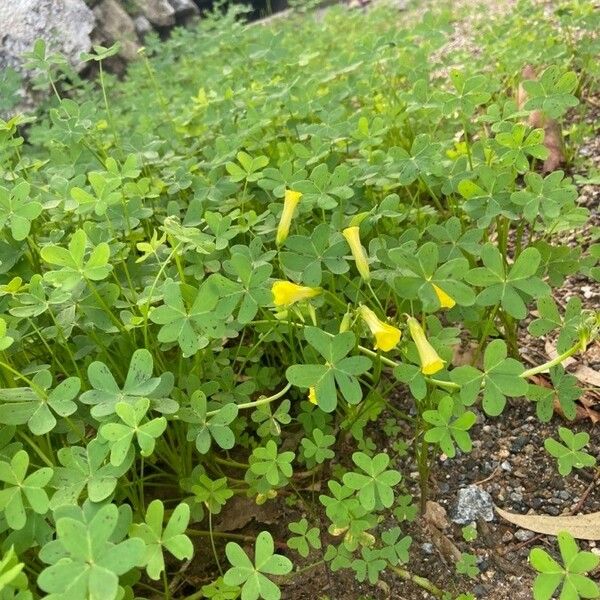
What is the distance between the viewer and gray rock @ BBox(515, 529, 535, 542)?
4.65ft

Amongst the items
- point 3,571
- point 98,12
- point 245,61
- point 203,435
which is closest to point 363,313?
point 203,435

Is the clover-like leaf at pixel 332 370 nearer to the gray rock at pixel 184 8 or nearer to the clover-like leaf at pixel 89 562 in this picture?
the clover-like leaf at pixel 89 562

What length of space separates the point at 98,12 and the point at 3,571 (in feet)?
18.9

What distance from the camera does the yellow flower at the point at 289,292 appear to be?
51.9 inches

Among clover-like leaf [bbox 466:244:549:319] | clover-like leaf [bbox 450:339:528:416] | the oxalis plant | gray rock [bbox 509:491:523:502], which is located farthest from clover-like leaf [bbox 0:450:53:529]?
gray rock [bbox 509:491:523:502]

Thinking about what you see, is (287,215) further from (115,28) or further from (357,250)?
(115,28)

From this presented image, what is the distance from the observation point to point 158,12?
6.76 meters

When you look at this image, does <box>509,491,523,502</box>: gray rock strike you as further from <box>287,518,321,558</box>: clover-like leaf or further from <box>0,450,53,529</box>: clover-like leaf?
<box>0,450,53,529</box>: clover-like leaf

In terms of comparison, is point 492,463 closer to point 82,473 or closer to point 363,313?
point 363,313

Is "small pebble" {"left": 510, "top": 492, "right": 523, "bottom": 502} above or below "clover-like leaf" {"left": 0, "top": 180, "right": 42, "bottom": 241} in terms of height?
below

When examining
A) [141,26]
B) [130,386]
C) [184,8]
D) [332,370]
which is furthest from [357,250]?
[184,8]

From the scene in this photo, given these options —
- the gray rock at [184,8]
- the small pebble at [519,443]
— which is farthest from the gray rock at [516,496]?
the gray rock at [184,8]

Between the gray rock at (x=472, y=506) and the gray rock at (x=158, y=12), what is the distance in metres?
6.39

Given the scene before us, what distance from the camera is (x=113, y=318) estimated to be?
4.74ft
